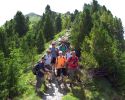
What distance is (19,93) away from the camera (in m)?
31.2

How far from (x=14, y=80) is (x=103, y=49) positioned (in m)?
10.9

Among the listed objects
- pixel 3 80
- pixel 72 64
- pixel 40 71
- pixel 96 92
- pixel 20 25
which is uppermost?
pixel 20 25

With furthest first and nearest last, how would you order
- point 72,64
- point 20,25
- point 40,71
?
point 20,25 < point 72,64 < point 40,71

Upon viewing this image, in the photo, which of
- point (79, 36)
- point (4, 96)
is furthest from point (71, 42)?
point (4, 96)

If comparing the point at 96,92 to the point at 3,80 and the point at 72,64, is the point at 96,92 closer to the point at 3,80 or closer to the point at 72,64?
the point at 72,64

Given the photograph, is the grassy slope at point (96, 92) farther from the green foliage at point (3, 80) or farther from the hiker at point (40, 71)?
the green foliage at point (3, 80)

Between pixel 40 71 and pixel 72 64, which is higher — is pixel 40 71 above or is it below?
below

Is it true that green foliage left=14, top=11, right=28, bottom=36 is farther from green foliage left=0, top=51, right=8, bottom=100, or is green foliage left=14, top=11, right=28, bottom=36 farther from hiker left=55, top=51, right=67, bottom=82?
hiker left=55, top=51, right=67, bottom=82

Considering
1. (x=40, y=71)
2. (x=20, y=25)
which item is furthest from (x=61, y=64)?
(x=20, y=25)

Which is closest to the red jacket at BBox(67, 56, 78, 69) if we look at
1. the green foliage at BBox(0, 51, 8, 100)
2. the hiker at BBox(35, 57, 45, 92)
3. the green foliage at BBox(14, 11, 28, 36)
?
the hiker at BBox(35, 57, 45, 92)

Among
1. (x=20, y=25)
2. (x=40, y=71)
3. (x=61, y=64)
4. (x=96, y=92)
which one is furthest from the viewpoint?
(x=20, y=25)

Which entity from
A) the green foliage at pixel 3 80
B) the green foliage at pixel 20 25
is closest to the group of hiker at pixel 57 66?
the green foliage at pixel 3 80

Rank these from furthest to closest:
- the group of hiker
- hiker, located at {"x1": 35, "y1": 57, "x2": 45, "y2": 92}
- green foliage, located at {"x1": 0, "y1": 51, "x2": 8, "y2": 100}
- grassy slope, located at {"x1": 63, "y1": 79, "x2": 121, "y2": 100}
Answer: grassy slope, located at {"x1": 63, "y1": 79, "x2": 121, "y2": 100} → green foliage, located at {"x1": 0, "y1": 51, "x2": 8, "y2": 100} → the group of hiker → hiker, located at {"x1": 35, "y1": 57, "x2": 45, "y2": 92}

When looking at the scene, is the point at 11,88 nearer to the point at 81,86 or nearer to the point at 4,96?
the point at 4,96
